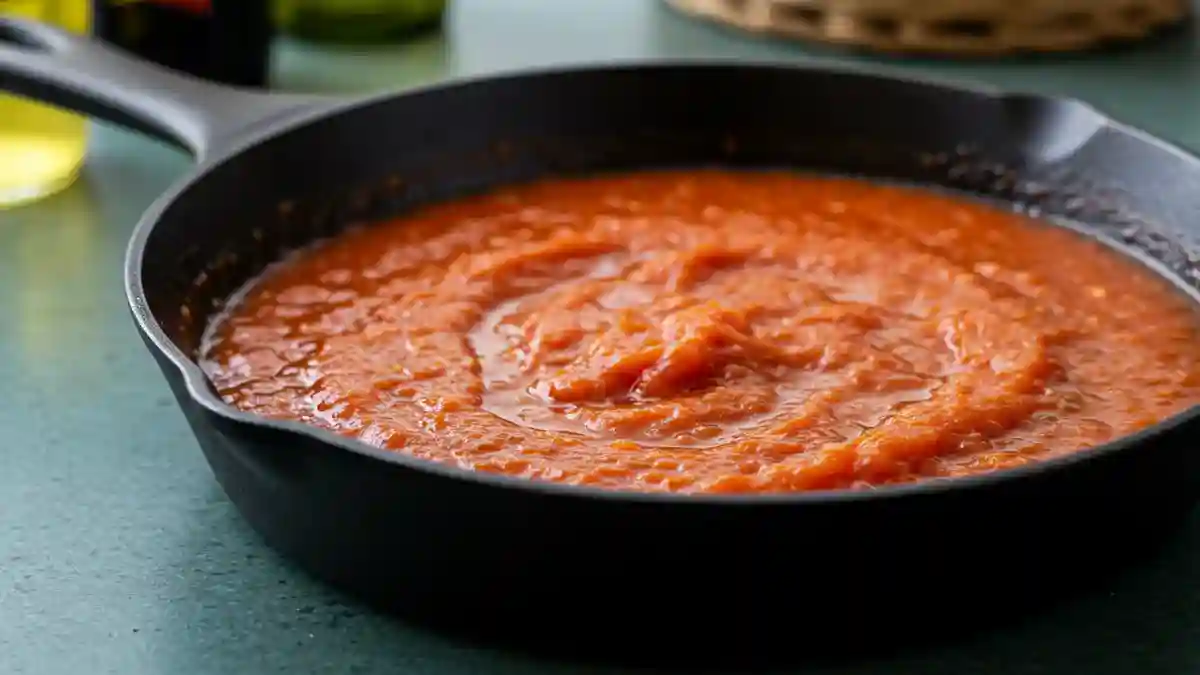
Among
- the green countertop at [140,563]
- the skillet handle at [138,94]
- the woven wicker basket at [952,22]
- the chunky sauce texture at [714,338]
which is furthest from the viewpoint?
the woven wicker basket at [952,22]

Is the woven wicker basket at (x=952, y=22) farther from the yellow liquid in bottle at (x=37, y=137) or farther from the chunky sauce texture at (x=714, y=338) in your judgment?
the yellow liquid in bottle at (x=37, y=137)

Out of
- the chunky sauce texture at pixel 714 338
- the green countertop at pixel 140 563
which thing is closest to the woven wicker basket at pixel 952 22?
the chunky sauce texture at pixel 714 338

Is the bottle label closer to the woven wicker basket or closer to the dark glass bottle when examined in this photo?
the dark glass bottle

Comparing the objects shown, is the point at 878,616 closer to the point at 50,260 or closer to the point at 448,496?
the point at 448,496

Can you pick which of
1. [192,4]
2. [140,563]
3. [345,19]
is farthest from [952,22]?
[140,563]

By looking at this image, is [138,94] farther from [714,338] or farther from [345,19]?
[345,19]

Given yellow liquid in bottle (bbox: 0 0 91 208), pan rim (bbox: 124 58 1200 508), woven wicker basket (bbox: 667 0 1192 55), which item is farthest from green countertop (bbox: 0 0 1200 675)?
woven wicker basket (bbox: 667 0 1192 55)
